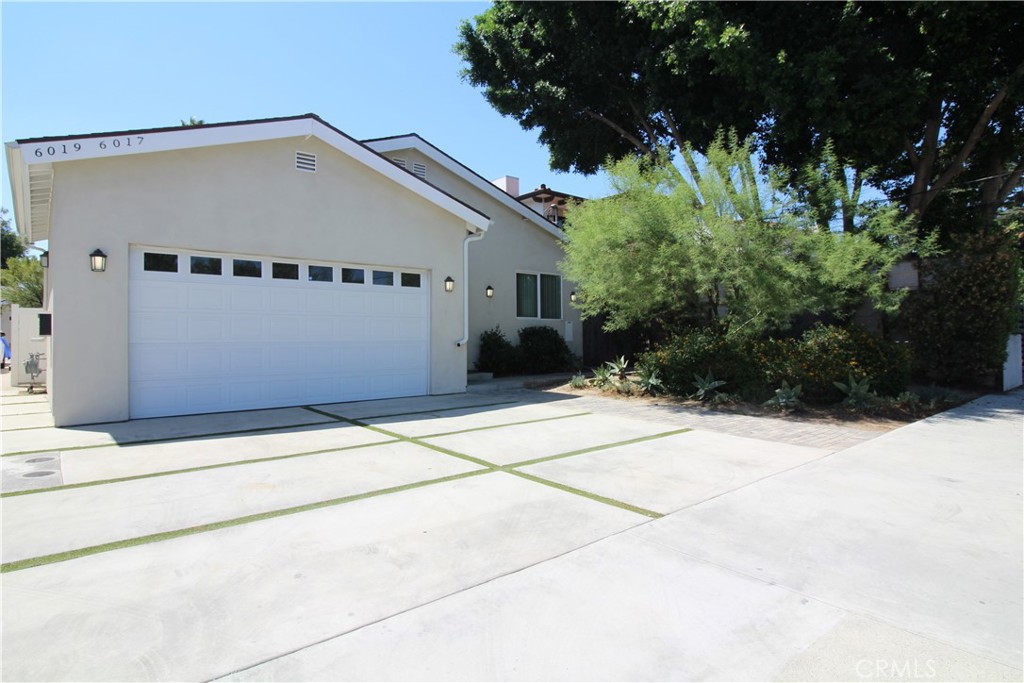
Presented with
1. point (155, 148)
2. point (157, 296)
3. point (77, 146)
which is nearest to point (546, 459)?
point (157, 296)

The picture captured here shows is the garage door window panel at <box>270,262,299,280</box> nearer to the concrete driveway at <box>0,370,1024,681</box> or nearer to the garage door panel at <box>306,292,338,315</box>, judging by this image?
the garage door panel at <box>306,292,338,315</box>

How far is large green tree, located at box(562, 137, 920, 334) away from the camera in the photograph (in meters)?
9.33

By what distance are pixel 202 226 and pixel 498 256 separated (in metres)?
8.06

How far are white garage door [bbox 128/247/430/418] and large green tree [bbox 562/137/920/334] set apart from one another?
394 cm

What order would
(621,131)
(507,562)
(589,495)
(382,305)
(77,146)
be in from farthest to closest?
(621,131)
(382,305)
(77,146)
(589,495)
(507,562)

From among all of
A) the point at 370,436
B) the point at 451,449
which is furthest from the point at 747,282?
the point at 370,436

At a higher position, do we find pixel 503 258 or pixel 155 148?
pixel 155 148

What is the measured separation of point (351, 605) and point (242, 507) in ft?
6.64

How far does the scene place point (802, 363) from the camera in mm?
9930

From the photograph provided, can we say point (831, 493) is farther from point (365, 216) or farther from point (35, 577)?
point (365, 216)

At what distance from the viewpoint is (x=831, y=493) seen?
16.2 ft

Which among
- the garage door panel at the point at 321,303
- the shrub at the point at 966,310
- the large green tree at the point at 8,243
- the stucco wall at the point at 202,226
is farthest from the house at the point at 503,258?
the large green tree at the point at 8,243

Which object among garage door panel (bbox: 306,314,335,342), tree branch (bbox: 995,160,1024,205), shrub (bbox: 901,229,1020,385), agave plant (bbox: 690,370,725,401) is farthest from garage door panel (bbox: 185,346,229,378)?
tree branch (bbox: 995,160,1024,205)

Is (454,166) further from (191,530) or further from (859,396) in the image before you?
(191,530)
